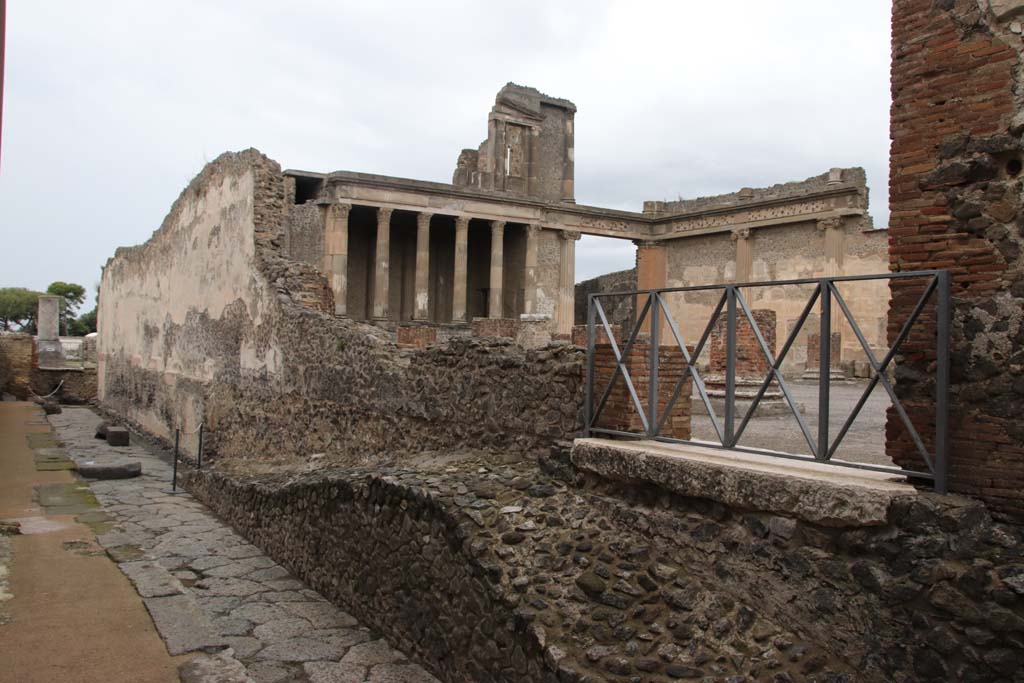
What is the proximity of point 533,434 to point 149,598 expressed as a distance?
2604 millimetres

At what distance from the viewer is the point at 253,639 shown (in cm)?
471

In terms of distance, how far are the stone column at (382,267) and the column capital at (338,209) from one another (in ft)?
2.92

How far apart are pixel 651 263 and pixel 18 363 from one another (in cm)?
1788

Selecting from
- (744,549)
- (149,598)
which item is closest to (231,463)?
(149,598)

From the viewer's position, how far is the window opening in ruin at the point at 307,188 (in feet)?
59.9

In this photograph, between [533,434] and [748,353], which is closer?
[533,434]

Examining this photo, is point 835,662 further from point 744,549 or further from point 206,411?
point 206,411

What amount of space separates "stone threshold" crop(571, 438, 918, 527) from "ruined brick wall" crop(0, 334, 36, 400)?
20.9 m

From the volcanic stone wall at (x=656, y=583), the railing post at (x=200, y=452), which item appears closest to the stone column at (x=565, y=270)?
the railing post at (x=200, y=452)

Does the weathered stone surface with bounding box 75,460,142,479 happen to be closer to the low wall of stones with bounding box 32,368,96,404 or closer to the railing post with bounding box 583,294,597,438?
the railing post with bounding box 583,294,597,438

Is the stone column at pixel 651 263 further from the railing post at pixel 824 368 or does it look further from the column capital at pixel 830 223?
the railing post at pixel 824 368

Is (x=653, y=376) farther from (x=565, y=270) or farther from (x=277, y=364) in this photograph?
(x=565, y=270)

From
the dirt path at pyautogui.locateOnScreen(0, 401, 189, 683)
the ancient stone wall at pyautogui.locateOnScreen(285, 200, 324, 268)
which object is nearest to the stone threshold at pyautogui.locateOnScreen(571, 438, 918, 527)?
the dirt path at pyautogui.locateOnScreen(0, 401, 189, 683)

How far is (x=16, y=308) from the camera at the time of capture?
58875 millimetres
